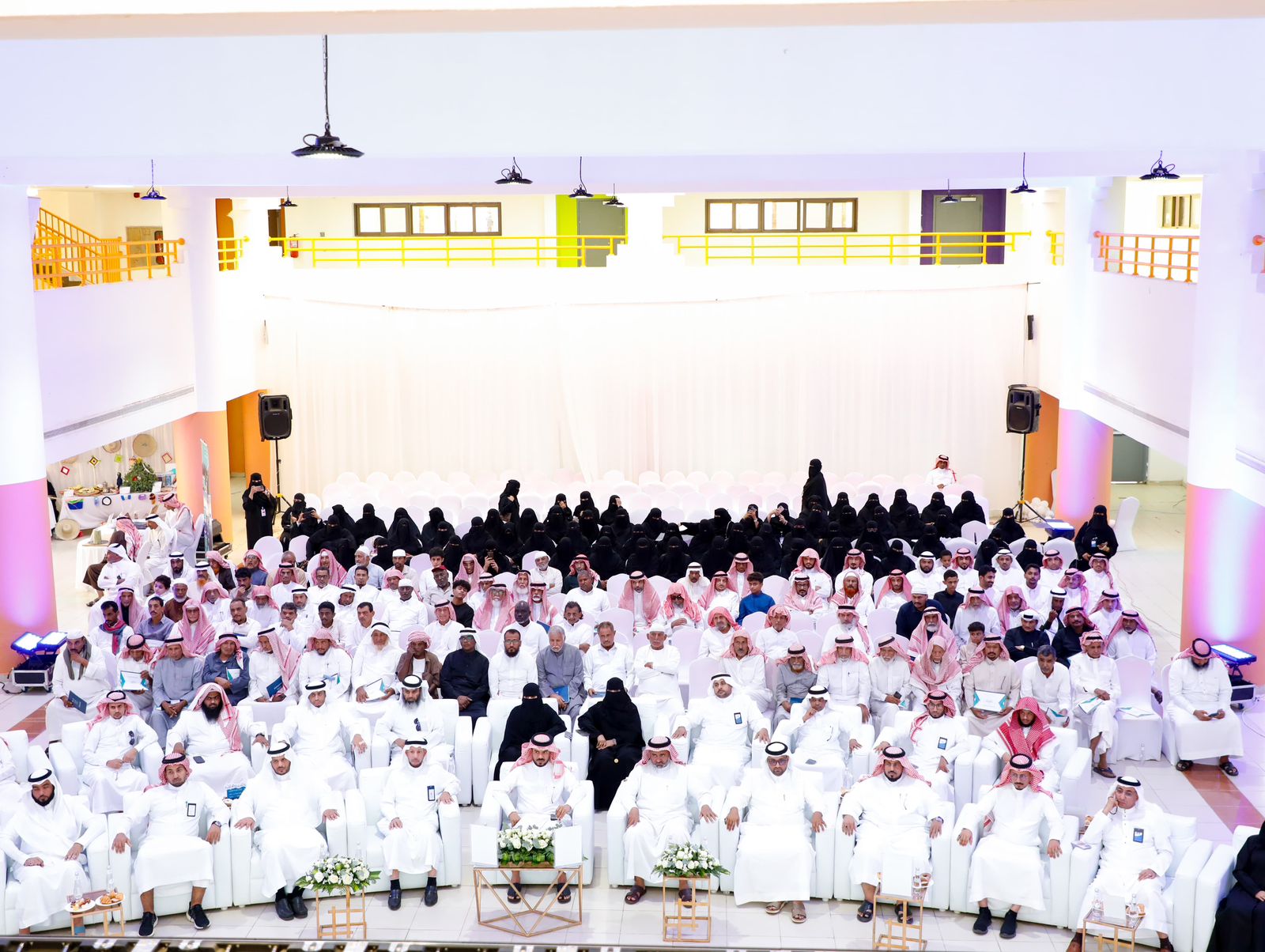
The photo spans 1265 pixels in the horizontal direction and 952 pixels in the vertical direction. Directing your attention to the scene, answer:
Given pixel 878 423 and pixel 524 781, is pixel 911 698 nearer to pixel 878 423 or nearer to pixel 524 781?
pixel 524 781

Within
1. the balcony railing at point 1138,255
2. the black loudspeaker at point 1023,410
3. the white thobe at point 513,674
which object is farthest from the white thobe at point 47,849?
the black loudspeaker at point 1023,410

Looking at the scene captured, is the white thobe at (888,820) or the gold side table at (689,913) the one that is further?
the white thobe at (888,820)

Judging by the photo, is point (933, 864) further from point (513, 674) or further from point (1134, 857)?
point (513, 674)

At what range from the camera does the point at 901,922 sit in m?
7.77

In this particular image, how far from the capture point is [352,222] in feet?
73.1

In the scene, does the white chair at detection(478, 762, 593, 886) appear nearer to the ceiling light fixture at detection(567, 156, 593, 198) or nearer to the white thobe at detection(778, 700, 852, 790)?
the white thobe at detection(778, 700, 852, 790)

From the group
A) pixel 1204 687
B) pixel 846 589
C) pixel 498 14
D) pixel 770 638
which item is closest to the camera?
pixel 498 14

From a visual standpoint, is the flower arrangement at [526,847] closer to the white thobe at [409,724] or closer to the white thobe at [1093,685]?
the white thobe at [409,724]

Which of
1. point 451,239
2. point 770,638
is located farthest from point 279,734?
point 451,239

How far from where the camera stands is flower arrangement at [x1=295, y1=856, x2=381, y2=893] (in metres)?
7.46

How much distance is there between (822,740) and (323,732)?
337 cm

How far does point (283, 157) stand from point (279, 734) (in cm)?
487

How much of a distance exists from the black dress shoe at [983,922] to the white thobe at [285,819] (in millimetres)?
3828

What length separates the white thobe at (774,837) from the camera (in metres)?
7.97
